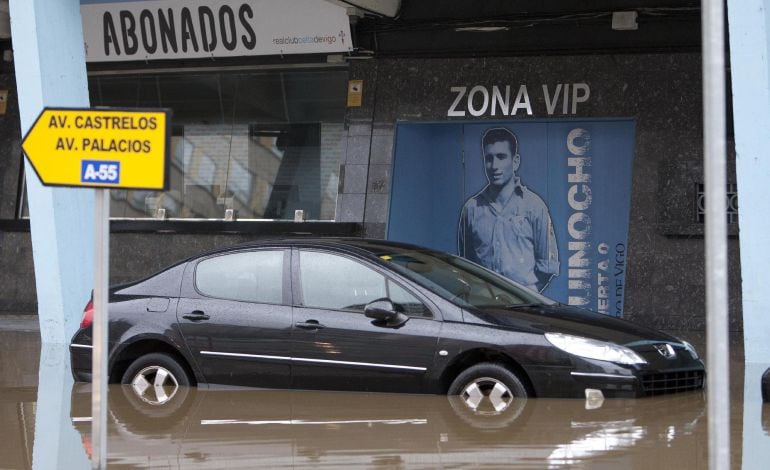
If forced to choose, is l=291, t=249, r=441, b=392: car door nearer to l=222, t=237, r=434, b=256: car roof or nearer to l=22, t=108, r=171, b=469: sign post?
l=222, t=237, r=434, b=256: car roof

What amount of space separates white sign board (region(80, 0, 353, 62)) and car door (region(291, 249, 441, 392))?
302 inches

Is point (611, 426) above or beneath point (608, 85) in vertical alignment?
beneath

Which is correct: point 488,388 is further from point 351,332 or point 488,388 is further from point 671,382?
point 671,382

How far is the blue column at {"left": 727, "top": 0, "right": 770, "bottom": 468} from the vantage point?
410 inches

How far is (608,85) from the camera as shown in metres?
16.1

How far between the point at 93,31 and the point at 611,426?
12212mm

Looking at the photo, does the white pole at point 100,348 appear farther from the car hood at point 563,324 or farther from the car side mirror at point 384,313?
the car hood at point 563,324

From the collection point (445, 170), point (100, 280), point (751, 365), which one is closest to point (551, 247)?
point (445, 170)

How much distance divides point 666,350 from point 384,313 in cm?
201

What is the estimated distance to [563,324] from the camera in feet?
29.9

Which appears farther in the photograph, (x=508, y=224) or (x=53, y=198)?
(x=508, y=224)

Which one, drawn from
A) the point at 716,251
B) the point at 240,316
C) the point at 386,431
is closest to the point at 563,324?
the point at 386,431

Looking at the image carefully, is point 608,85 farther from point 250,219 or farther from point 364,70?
point 250,219

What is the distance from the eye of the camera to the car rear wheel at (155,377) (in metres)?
9.90
